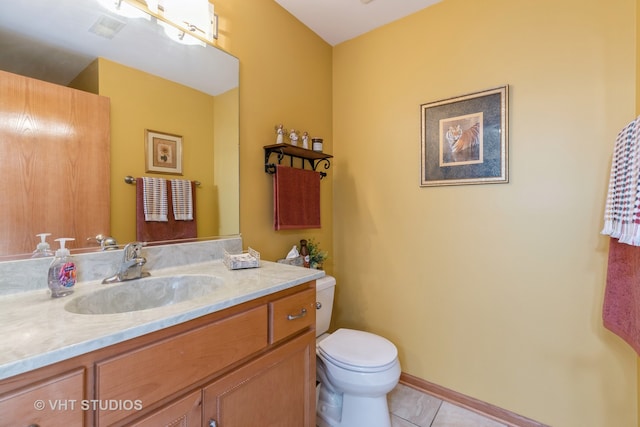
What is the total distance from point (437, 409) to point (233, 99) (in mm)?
2118

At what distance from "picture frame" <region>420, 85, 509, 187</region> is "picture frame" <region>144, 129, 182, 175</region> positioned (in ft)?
4.64

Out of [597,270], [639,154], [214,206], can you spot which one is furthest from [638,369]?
[214,206]

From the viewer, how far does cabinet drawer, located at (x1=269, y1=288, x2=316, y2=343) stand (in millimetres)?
951

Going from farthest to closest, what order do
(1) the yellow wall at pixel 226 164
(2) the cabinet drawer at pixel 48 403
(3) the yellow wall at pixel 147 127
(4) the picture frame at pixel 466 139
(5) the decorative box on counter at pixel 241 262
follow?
(4) the picture frame at pixel 466 139 → (1) the yellow wall at pixel 226 164 → (5) the decorative box on counter at pixel 241 262 → (3) the yellow wall at pixel 147 127 → (2) the cabinet drawer at pixel 48 403

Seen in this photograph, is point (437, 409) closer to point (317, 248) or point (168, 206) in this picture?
point (317, 248)

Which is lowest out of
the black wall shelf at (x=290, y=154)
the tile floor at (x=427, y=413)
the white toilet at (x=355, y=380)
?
the tile floor at (x=427, y=413)

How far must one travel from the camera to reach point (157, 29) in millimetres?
1207

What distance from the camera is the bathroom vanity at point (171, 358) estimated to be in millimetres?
525

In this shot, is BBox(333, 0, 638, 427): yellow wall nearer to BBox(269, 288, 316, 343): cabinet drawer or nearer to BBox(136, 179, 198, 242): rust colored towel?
BBox(269, 288, 316, 343): cabinet drawer

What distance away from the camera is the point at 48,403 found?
0.52 m

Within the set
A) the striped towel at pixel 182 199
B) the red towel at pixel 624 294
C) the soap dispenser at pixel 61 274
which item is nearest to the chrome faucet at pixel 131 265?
the soap dispenser at pixel 61 274

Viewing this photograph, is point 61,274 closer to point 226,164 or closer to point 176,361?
point 176,361

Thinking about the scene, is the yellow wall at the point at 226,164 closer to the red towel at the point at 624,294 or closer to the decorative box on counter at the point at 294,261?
the decorative box on counter at the point at 294,261

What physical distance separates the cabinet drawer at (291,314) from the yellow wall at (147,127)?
0.62m
